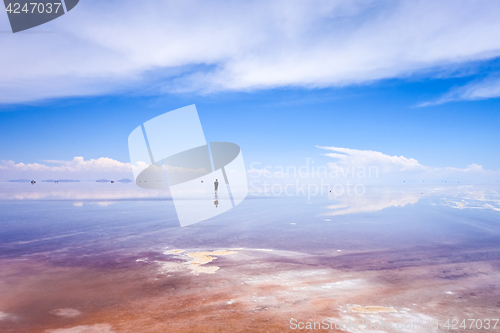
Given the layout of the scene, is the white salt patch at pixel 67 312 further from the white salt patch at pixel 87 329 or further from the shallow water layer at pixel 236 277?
the white salt patch at pixel 87 329

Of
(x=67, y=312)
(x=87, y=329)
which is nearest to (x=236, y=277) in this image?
(x=87, y=329)

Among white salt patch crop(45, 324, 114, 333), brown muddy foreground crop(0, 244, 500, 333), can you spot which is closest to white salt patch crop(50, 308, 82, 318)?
brown muddy foreground crop(0, 244, 500, 333)

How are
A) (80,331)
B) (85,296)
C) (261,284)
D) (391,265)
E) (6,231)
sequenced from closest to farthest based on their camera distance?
(80,331), (85,296), (261,284), (391,265), (6,231)

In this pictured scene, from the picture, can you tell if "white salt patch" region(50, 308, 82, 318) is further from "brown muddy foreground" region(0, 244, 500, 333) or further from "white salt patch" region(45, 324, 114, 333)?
"white salt patch" region(45, 324, 114, 333)

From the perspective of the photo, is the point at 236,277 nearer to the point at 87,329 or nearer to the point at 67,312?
the point at 87,329

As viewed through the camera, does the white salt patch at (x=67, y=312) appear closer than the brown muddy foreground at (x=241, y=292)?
No

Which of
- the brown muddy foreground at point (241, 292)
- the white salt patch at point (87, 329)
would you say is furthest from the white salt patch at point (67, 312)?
the white salt patch at point (87, 329)

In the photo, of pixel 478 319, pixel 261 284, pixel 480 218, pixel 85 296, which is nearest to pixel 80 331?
pixel 85 296

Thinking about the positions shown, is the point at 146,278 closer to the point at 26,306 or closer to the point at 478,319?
Result: the point at 26,306
